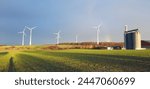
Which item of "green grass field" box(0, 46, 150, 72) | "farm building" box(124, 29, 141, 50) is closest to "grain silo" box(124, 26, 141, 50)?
"farm building" box(124, 29, 141, 50)

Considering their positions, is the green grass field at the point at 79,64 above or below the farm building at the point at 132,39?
below

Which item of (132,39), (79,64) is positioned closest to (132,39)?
(132,39)

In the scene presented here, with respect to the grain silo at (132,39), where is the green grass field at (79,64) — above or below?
below

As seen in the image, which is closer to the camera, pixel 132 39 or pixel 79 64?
pixel 79 64

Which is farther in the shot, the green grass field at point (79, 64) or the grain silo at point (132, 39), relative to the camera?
the grain silo at point (132, 39)

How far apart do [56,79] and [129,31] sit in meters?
154

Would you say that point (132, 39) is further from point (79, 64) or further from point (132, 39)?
point (79, 64)

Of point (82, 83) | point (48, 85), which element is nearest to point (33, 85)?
point (48, 85)

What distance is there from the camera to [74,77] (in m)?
39.4

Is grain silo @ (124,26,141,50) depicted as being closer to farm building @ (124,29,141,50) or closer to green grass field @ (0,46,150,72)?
farm building @ (124,29,141,50)

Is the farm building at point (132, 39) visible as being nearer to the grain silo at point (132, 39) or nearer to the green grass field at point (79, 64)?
the grain silo at point (132, 39)

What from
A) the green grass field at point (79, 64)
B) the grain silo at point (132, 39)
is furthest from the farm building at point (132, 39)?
the green grass field at point (79, 64)

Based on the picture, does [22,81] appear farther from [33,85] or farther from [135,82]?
[135,82]

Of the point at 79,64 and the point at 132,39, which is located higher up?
the point at 132,39
